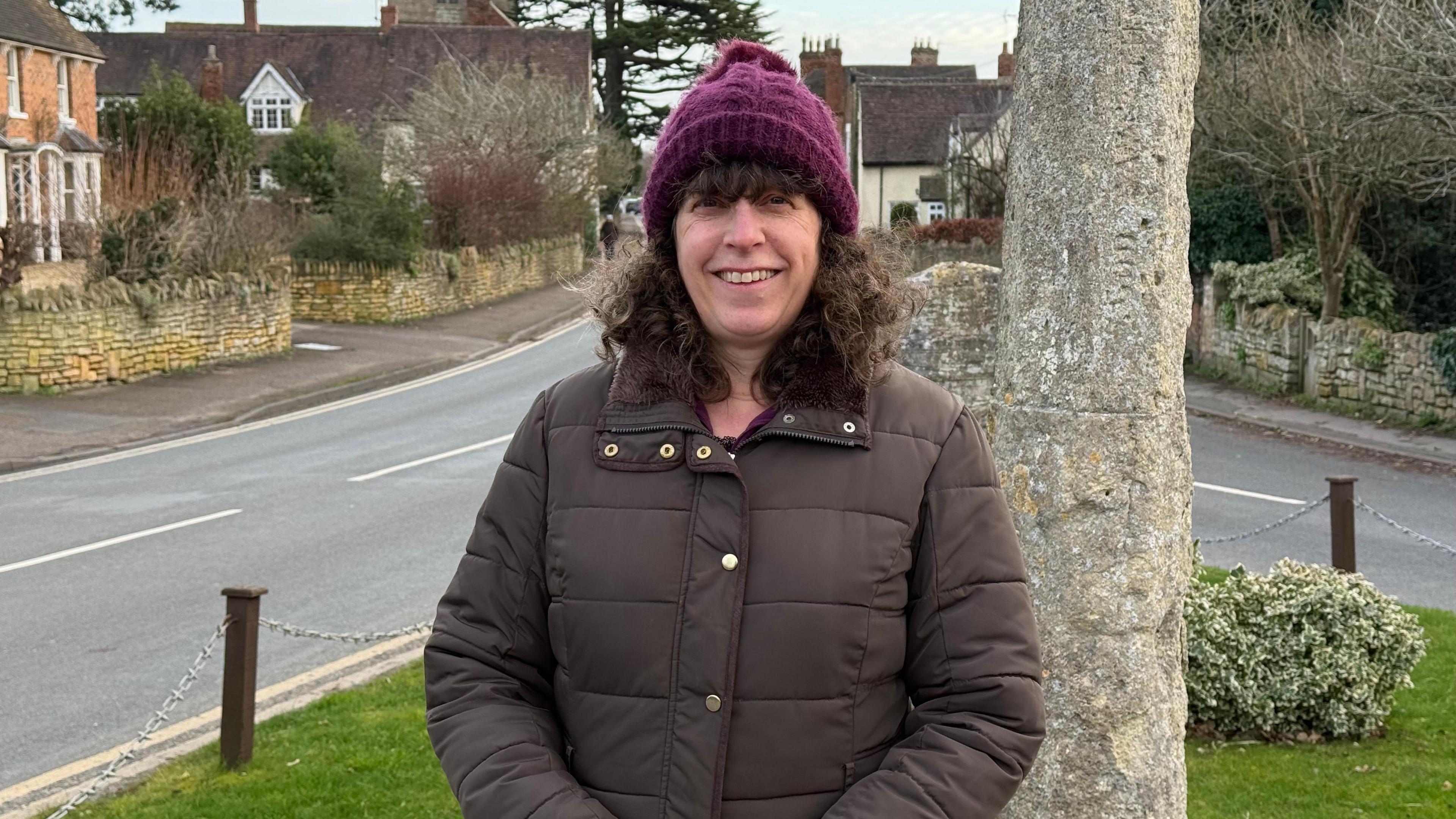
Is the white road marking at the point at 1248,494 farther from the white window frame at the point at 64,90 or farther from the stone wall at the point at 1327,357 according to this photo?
the white window frame at the point at 64,90

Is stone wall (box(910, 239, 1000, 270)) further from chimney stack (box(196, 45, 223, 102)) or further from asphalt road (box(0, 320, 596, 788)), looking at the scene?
chimney stack (box(196, 45, 223, 102))

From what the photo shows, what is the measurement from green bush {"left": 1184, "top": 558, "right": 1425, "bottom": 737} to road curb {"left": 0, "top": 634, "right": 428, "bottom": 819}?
14.2ft

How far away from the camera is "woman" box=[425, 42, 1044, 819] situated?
7.84 ft

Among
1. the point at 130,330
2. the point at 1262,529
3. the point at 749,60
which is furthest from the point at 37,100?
the point at 749,60

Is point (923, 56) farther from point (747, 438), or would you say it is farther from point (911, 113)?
point (747, 438)

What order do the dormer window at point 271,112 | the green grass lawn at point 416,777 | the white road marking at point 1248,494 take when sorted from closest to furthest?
the green grass lawn at point 416,777 → the white road marking at point 1248,494 → the dormer window at point 271,112

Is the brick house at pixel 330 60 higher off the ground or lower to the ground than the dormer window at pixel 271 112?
higher

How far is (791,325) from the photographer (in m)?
2.67

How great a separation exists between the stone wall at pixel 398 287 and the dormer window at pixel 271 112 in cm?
1762

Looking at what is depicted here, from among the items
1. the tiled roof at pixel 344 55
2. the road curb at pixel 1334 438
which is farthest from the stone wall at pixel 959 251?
the tiled roof at pixel 344 55

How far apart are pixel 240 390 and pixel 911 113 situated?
3270 cm

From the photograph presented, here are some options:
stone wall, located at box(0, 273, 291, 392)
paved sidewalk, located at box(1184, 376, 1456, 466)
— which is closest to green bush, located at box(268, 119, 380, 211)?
stone wall, located at box(0, 273, 291, 392)

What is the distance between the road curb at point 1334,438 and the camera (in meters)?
16.0

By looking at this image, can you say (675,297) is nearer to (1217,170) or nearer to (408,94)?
(1217,170)
